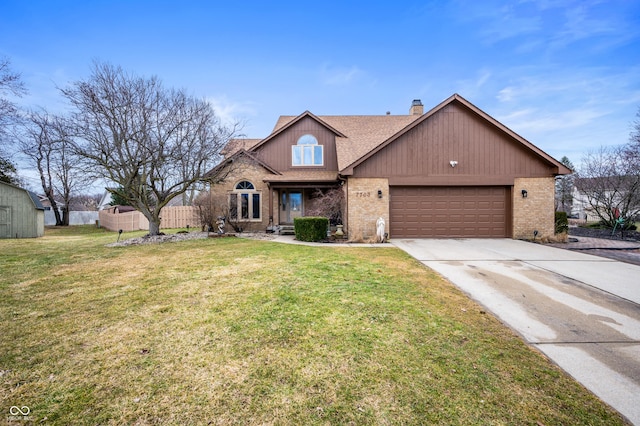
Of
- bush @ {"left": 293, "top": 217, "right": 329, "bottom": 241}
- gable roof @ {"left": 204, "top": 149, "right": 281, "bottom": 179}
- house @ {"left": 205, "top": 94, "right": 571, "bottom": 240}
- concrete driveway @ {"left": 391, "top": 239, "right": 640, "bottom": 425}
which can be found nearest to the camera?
concrete driveway @ {"left": 391, "top": 239, "right": 640, "bottom": 425}

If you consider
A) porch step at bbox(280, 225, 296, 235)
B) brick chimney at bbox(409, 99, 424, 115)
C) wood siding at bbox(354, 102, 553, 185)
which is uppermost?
brick chimney at bbox(409, 99, 424, 115)

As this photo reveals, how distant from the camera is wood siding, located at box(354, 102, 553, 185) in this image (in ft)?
38.8

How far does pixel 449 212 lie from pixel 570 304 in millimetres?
7988

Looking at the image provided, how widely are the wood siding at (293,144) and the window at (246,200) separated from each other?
6.86 feet

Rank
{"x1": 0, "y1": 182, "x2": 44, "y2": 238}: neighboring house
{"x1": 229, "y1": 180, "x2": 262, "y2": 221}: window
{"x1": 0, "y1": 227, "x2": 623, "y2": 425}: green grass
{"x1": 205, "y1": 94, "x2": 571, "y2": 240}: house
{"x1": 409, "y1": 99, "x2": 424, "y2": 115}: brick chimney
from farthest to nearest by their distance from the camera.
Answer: {"x1": 409, "y1": 99, "x2": 424, "y2": 115}: brick chimney < {"x1": 229, "y1": 180, "x2": 262, "y2": 221}: window < {"x1": 0, "y1": 182, "x2": 44, "y2": 238}: neighboring house < {"x1": 205, "y1": 94, "x2": 571, "y2": 240}: house < {"x1": 0, "y1": 227, "x2": 623, "y2": 425}: green grass

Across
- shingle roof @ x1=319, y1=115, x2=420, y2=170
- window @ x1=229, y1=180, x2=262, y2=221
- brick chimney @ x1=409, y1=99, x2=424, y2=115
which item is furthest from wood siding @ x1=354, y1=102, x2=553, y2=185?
brick chimney @ x1=409, y1=99, x2=424, y2=115

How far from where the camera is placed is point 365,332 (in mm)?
3307

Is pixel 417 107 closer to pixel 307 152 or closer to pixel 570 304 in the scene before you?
pixel 307 152

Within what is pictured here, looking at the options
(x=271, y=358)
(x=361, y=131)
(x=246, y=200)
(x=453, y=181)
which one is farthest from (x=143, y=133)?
(x=453, y=181)

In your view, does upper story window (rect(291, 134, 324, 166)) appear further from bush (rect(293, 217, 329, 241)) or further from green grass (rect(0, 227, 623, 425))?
green grass (rect(0, 227, 623, 425))

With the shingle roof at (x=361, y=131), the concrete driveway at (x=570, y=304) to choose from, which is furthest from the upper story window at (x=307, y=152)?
the concrete driveway at (x=570, y=304)

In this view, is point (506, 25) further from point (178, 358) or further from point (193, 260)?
point (178, 358)

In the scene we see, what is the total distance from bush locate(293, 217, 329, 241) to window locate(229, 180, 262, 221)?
483 centimetres

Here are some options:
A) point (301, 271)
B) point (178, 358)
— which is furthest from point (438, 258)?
point (178, 358)
